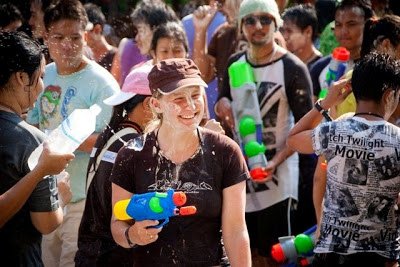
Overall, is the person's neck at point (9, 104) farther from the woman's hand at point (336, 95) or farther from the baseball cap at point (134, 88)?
the woman's hand at point (336, 95)

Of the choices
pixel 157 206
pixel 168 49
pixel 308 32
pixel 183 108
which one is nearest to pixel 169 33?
pixel 168 49

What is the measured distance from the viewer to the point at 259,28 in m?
7.03

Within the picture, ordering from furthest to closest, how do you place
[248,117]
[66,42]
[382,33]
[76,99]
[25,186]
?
[248,117] → [66,42] → [76,99] → [382,33] → [25,186]

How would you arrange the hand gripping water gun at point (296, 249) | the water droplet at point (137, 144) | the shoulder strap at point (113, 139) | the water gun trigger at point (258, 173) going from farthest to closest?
the water gun trigger at point (258, 173) → the hand gripping water gun at point (296, 249) → the shoulder strap at point (113, 139) → the water droplet at point (137, 144)

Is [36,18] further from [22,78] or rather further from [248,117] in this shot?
[22,78]

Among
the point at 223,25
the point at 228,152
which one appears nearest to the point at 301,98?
the point at 223,25

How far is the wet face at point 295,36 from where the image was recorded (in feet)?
28.7

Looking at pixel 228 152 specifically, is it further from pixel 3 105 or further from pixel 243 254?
pixel 3 105

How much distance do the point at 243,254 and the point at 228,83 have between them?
3.18 meters

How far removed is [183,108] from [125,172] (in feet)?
1.43

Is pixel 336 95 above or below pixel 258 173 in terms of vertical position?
above

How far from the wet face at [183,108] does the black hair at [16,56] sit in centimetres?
71

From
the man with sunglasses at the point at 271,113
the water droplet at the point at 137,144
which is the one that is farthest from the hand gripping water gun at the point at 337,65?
the water droplet at the point at 137,144

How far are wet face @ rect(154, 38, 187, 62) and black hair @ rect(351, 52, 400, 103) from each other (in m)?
2.53
